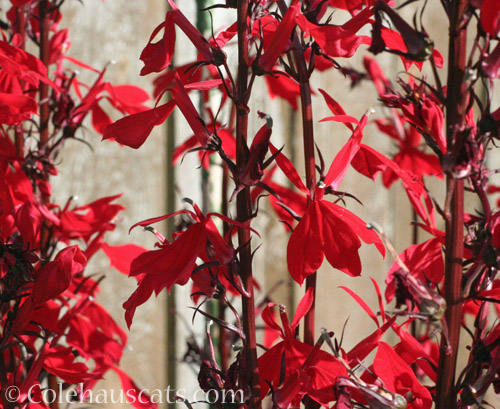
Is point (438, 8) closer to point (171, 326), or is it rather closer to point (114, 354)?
point (171, 326)

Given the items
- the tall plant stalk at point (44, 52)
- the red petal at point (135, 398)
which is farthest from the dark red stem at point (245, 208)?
the tall plant stalk at point (44, 52)

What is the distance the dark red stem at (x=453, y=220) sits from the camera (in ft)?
1.36

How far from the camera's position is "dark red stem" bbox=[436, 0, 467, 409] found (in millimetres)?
415

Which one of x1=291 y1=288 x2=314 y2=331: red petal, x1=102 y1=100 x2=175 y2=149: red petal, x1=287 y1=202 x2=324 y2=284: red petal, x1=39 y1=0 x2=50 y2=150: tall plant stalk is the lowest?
x1=291 y1=288 x2=314 y2=331: red petal

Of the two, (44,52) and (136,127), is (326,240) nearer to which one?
(136,127)

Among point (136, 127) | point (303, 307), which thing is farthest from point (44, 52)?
point (303, 307)

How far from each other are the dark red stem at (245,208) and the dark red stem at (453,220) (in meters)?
0.13

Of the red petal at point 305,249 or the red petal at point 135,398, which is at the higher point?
the red petal at point 305,249

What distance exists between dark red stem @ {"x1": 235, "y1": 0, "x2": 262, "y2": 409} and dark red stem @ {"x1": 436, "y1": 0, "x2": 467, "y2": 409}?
13 centimetres

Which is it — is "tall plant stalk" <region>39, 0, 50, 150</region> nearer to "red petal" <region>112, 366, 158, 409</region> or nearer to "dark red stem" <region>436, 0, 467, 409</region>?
"red petal" <region>112, 366, 158, 409</region>

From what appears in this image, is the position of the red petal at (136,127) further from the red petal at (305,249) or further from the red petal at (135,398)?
the red petal at (135,398)

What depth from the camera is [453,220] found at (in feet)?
1.43

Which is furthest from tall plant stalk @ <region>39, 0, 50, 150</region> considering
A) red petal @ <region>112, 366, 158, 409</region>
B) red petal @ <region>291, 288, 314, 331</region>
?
red petal @ <region>291, 288, 314, 331</region>

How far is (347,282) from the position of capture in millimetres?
1390
